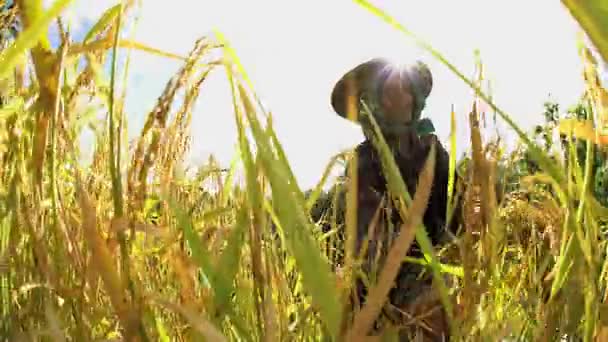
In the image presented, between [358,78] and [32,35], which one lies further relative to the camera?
[358,78]

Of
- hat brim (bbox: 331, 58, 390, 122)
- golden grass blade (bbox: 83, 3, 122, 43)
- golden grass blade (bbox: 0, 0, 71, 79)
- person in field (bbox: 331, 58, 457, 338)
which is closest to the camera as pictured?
golden grass blade (bbox: 0, 0, 71, 79)

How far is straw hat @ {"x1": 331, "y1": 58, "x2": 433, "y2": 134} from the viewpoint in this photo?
193cm

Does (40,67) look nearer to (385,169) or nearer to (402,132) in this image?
(385,169)

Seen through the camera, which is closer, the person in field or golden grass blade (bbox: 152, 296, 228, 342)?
golden grass blade (bbox: 152, 296, 228, 342)

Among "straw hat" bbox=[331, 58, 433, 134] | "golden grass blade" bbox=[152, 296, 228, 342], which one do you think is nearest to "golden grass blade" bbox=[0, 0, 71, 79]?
"golden grass blade" bbox=[152, 296, 228, 342]

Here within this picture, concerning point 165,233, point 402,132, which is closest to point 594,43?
point 165,233

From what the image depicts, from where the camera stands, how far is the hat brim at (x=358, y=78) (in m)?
2.03

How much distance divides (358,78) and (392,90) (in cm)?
13

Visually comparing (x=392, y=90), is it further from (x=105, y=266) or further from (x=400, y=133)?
(x=105, y=266)

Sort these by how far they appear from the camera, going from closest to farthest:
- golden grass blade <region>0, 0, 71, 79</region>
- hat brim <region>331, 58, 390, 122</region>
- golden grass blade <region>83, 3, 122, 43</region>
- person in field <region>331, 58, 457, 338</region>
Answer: golden grass blade <region>0, 0, 71, 79</region>
golden grass blade <region>83, 3, 122, 43</region>
person in field <region>331, 58, 457, 338</region>
hat brim <region>331, 58, 390, 122</region>

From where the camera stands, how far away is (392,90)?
6.38ft

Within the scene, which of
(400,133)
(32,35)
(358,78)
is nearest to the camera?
(32,35)

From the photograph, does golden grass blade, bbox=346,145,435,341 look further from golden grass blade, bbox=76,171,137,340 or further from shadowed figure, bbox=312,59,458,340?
shadowed figure, bbox=312,59,458,340

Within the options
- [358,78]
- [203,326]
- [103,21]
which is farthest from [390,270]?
[358,78]
